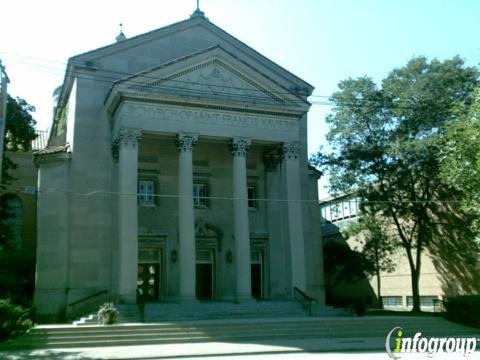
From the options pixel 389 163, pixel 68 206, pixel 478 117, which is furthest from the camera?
pixel 389 163

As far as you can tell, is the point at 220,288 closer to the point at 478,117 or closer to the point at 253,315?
the point at 253,315

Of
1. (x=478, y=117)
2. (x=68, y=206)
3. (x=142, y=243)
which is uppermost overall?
(x=478, y=117)

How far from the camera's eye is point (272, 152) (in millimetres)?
32812

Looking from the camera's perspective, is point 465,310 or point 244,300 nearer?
point 465,310

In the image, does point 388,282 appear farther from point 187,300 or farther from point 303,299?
point 187,300

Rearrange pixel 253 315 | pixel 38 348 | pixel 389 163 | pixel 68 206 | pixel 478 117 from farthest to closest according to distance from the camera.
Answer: pixel 389 163
pixel 68 206
pixel 253 315
pixel 478 117
pixel 38 348

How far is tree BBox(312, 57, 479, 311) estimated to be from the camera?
33406 mm

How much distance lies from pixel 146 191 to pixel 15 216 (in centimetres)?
1156

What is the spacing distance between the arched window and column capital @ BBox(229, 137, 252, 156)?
1559 cm

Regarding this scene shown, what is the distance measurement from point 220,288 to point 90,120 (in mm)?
11565

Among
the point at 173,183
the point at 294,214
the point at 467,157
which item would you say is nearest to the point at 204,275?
the point at 173,183

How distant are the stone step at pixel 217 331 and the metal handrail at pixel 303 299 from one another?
9.91 ft

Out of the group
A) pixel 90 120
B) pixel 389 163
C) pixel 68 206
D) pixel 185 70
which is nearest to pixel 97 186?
pixel 68 206

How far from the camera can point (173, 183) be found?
3145 centimetres
